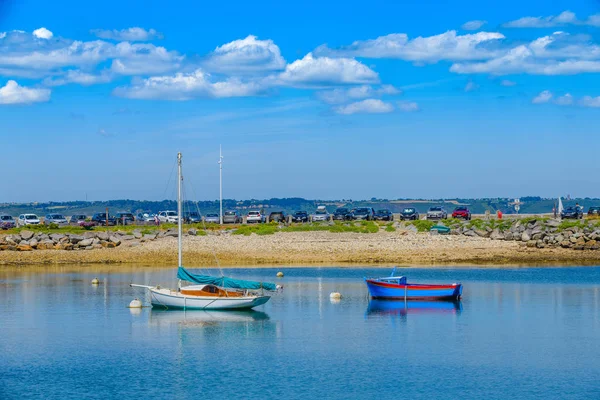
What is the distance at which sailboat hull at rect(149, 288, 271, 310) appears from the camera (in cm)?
4575

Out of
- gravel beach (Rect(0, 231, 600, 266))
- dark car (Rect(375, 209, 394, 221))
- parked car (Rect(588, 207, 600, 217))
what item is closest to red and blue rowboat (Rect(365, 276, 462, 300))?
gravel beach (Rect(0, 231, 600, 266))

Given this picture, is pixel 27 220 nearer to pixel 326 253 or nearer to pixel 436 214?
pixel 326 253

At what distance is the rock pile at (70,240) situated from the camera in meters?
81.1

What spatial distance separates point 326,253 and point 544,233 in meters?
21.0

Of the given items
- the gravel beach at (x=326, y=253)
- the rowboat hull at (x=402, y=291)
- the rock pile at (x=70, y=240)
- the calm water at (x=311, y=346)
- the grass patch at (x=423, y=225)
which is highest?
the grass patch at (x=423, y=225)

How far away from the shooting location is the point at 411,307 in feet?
161

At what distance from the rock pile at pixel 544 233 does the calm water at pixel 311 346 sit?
67.5ft

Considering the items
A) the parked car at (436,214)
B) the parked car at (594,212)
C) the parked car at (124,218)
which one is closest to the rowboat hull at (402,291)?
the parked car at (436,214)

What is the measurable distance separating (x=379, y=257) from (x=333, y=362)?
3846cm

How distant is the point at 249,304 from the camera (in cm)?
4603

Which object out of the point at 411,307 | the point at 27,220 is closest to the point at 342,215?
the point at 27,220

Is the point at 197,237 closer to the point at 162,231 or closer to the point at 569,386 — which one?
the point at 162,231

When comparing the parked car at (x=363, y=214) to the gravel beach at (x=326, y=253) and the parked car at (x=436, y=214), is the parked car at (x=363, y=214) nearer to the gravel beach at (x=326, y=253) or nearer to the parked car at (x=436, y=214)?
the parked car at (x=436, y=214)

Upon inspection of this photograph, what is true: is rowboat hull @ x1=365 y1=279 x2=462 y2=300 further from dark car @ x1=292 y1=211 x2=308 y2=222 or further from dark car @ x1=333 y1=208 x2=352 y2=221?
dark car @ x1=333 y1=208 x2=352 y2=221
